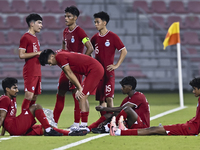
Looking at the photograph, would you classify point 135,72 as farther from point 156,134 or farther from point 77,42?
point 156,134

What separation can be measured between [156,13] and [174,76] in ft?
16.2

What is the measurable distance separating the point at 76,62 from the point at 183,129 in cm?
194

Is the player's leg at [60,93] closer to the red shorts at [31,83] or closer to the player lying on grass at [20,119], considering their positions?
the red shorts at [31,83]

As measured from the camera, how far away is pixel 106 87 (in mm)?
7344

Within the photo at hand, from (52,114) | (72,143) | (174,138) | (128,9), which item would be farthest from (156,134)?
(128,9)

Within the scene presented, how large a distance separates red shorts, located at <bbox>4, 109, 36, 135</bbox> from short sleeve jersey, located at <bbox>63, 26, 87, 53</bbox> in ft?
5.78

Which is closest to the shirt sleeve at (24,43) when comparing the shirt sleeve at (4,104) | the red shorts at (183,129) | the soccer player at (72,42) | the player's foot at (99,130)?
the soccer player at (72,42)

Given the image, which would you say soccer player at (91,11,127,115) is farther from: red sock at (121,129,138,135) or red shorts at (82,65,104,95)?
red sock at (121,129,138,135)

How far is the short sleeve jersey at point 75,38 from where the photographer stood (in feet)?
23.8

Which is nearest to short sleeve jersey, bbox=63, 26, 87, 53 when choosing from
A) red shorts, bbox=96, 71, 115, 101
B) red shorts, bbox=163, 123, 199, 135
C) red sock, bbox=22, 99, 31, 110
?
red shorts, bbox=96, 71, 115, 101

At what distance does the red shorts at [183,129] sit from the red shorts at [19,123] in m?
2.10

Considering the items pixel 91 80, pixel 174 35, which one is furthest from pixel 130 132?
pixel 174 35

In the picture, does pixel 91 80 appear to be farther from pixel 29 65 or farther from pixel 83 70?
pixel 29 65

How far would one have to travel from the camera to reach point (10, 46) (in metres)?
19.4
